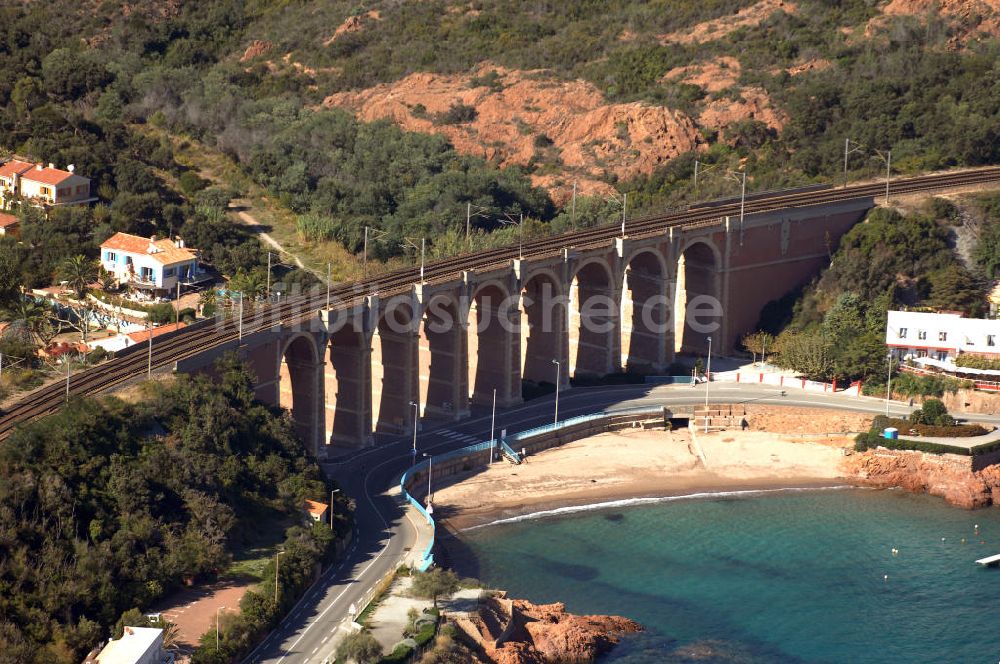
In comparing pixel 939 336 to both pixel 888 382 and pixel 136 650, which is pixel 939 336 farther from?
pixel 136 650

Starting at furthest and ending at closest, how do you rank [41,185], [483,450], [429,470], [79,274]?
1. [41,185]
2. [79,274]
3. [483,450]
4. [429,470]

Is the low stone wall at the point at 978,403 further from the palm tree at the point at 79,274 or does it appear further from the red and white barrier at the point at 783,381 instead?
the palm tree at the point at 79,274

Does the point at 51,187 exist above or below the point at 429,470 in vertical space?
above

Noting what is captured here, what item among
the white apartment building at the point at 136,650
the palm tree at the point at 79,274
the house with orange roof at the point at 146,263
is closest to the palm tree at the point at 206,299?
the house with orange roof at the point at 146,263

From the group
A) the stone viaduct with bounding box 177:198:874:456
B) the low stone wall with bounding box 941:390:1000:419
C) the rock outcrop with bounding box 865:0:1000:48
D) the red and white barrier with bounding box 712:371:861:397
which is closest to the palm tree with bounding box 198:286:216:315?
the stone viaduct with bounding box 177:198:874:456

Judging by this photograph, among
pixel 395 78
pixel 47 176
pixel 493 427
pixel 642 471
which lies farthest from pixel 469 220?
pixel 395 78

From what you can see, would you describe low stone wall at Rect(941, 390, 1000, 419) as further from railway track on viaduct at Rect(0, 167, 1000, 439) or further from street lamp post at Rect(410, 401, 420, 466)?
street lamp post at Rect(410, 401, 420, 466)

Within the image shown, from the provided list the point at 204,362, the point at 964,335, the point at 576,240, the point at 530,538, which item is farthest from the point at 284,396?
the point at 964,335
